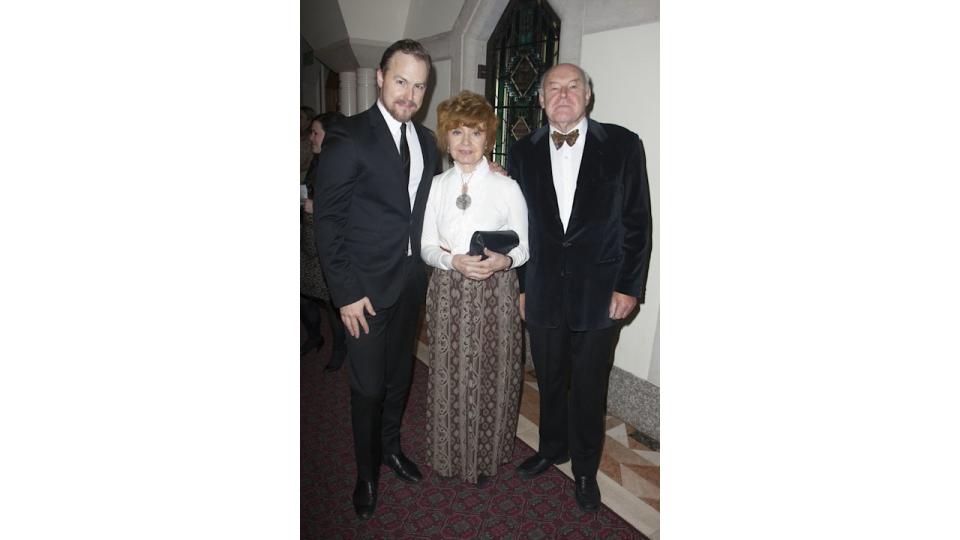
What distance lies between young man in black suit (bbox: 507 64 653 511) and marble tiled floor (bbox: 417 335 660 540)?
175 mm

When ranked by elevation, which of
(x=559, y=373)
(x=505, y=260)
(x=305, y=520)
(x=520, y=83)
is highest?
(x=520, y=83)

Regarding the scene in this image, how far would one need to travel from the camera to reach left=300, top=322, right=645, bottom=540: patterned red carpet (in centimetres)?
221

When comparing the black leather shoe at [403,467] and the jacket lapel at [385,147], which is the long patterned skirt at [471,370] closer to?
the black leather shoe at [403,467]

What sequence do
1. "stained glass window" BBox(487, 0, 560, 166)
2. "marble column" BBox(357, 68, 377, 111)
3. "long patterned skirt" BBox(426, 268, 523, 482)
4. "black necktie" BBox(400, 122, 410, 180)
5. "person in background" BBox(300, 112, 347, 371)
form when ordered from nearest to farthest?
"black necktie" BBox(400, 122, 410, 180) < "long patterned skirt" BBox(426, 268, 523, 482) < "person in background" BBox(300, 112, 347, 371) < "stained glass window" BBox(487, 0, 560, 166) < "marble column" BBox(357, 68, 377, 111)

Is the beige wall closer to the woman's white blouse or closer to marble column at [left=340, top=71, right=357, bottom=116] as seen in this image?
the woman's white blouse

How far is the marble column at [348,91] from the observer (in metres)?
7.16

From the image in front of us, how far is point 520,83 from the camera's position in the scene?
4.45m

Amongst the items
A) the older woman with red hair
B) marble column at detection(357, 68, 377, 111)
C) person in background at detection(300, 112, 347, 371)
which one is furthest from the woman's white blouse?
marble column at detection(357, 68, 377, 111)

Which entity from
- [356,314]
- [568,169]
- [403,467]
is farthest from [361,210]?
[403,467]

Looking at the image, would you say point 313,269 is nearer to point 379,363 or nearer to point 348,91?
point 379,363
